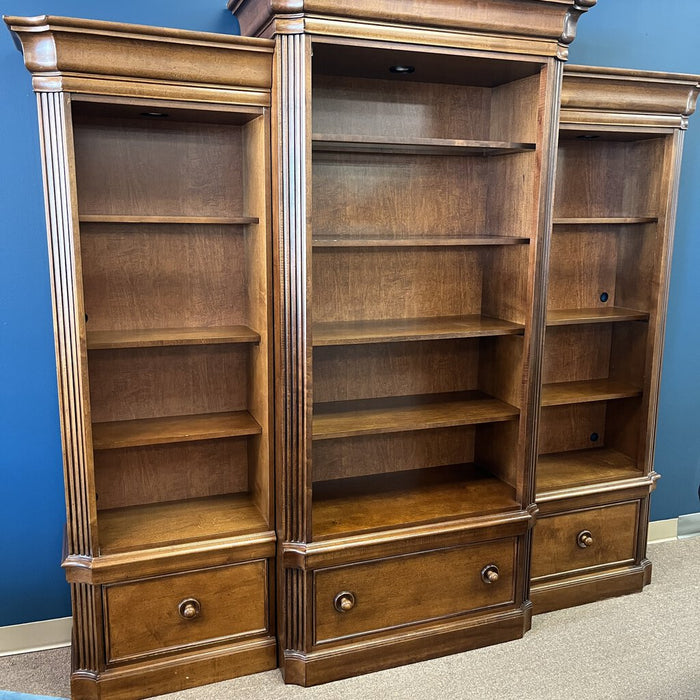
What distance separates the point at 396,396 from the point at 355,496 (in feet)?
1.01

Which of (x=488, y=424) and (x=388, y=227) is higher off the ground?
(x=388, y=227)

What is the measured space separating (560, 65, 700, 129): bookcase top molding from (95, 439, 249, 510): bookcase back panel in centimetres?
125

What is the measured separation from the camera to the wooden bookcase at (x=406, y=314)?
1.54m

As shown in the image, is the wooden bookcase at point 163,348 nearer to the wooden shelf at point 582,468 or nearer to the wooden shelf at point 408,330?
the wooden shelf at point 408,330

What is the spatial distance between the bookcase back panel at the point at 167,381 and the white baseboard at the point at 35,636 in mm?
577

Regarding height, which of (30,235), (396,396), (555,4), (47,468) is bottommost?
(47,468)

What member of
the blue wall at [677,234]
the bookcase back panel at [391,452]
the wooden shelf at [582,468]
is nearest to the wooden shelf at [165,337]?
the bookcase back panel at [391,452]

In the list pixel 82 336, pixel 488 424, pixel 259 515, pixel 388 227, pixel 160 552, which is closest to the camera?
pixel 82 336

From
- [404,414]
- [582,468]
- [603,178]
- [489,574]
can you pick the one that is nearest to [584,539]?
[582,468]

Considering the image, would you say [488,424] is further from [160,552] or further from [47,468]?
[47,468]

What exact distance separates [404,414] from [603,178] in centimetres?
96

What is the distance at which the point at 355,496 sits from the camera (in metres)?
1.86

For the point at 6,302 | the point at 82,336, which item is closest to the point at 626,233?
the point at 82,336

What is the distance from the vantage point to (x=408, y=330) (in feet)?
5.76
